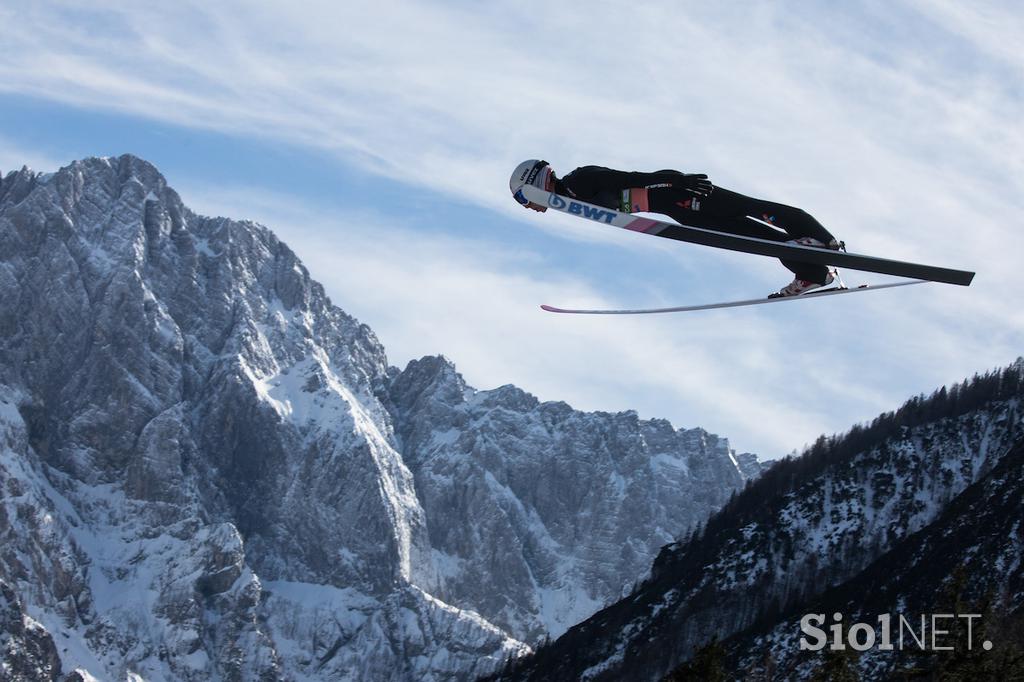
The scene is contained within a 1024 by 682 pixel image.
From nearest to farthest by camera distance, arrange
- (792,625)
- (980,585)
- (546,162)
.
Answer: (546,162) → (980,585) → (792,625)

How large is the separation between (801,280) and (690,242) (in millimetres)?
2386

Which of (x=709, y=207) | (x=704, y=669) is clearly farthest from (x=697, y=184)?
(x=704, y=669)

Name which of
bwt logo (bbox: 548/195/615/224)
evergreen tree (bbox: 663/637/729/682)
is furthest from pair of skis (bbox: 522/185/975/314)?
evergreen tree (bbox: 663/637/729/682)

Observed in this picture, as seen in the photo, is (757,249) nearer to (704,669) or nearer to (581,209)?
(581,209)

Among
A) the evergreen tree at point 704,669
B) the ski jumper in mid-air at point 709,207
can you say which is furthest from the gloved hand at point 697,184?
the evergreen tree at point 704,669

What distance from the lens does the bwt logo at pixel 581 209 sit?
2837 cm

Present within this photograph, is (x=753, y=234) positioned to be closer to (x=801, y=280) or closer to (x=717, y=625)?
(x=801, y=280)

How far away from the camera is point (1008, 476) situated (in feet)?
624

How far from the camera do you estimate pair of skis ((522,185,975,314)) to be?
25500 mm

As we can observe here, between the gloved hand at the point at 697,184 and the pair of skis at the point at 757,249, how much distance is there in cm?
73

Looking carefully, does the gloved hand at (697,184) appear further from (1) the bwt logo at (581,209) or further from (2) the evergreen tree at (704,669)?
(2) the evergreen tree at (704,669)

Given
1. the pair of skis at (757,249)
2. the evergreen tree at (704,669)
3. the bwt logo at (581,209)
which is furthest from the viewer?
the evergreen tree at (704,669)

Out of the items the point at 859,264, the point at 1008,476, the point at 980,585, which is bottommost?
the point at 859,264

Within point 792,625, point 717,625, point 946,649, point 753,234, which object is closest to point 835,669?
point 946,649
